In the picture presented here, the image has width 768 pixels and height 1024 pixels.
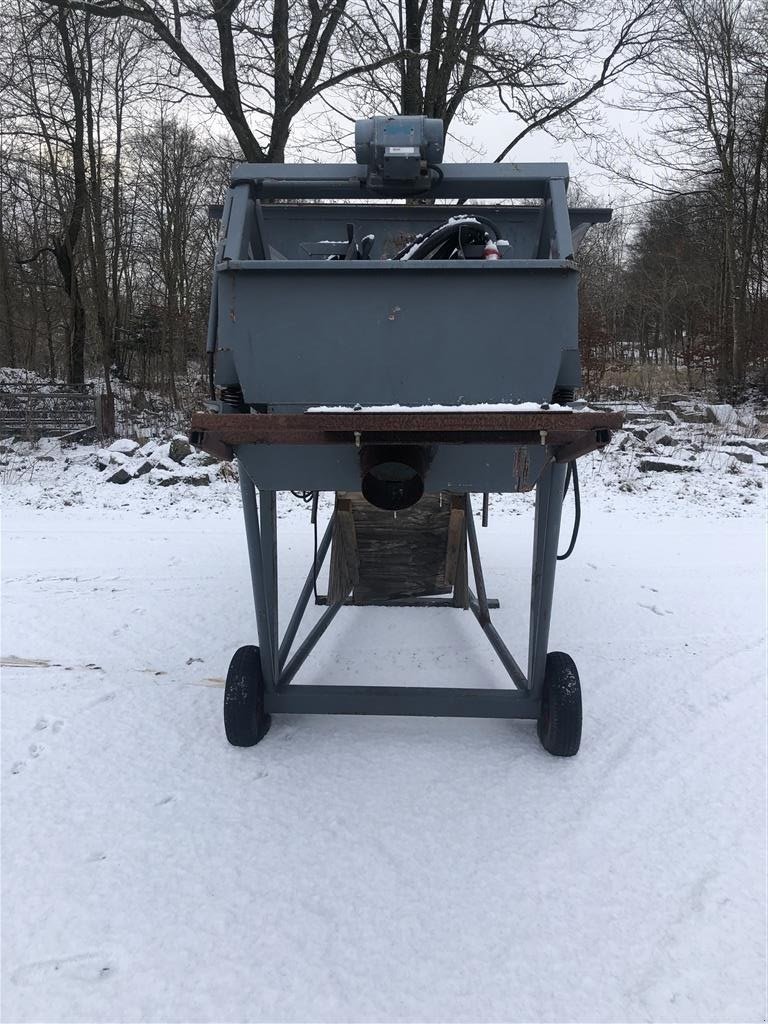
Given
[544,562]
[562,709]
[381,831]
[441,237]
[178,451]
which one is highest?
[441,237]

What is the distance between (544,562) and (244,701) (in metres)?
1.24

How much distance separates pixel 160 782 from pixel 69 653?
1307mm

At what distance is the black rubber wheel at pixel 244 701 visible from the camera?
238cm

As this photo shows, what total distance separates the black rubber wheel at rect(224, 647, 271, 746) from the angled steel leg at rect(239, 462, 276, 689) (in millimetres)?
46

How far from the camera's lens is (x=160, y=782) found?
7.26 feet

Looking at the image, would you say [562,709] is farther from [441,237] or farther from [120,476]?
[120,476]

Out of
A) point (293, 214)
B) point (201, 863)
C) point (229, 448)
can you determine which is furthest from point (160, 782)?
point (293, 214)

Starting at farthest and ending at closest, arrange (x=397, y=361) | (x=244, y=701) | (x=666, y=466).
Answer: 1. (x=666, y=466)
2. (x=244, y=701)
3. (x=397, y=361)

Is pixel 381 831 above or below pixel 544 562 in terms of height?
below

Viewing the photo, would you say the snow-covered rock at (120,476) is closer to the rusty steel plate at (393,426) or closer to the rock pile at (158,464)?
the rock pile at (158,464)

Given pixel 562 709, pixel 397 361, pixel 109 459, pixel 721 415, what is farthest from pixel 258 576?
pixel 721 415

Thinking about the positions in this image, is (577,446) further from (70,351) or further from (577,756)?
(70,351)

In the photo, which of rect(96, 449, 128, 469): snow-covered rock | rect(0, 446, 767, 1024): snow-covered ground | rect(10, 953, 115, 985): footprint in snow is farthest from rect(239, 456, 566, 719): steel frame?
rect(96, 449, 128, 469): snow-covered rock

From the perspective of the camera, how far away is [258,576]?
7.84 feet
